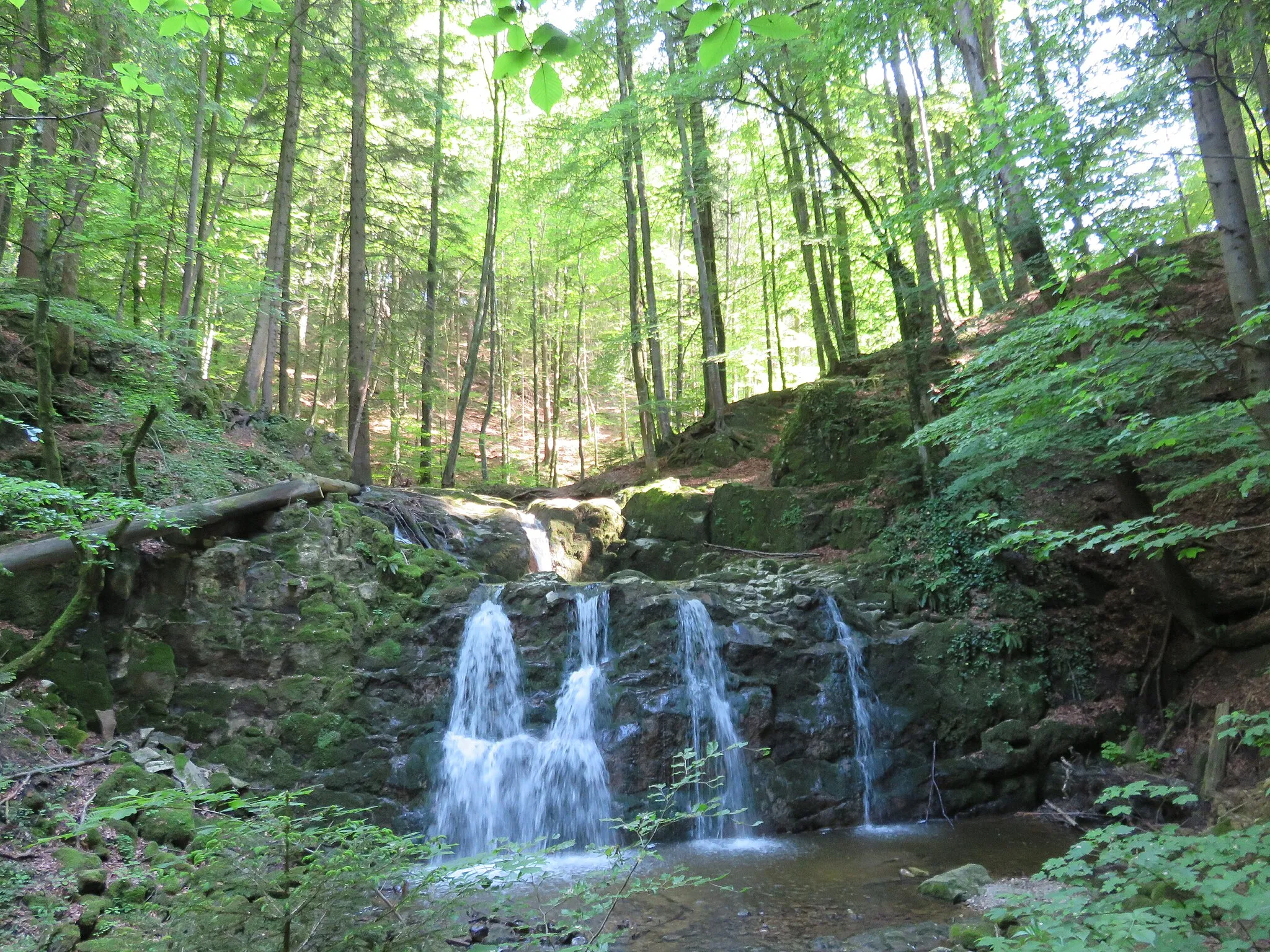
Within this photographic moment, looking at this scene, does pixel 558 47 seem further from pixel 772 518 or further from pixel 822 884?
pixel 772 518

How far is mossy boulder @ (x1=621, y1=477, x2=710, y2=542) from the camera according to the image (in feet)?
40.4

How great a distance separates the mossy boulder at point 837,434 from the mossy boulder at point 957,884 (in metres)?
6.91

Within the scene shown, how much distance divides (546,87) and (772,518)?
34.2 feet

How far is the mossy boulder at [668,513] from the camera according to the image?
12312mm

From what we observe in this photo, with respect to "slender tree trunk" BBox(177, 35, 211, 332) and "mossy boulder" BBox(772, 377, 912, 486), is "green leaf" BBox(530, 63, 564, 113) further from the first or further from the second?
Answer: "mossy boulder" BBox(772, 377, 912, 486)

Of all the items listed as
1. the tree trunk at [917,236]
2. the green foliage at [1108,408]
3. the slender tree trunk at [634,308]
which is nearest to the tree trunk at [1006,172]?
the green foliage at [1108,408]

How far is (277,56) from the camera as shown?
43.4ft

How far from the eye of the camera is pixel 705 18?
166cm

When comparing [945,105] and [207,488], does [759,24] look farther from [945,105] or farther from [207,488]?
[945,105]

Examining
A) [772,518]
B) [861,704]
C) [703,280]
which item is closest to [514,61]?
[861,704]

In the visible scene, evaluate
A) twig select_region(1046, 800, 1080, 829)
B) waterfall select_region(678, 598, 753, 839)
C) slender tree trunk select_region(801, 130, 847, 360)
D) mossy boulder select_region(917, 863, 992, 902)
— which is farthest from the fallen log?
slender tree trunk select_region(801, 130, 847, 360)

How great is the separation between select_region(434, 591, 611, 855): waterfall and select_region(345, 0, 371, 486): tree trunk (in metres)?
4.99

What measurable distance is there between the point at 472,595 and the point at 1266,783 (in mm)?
7987

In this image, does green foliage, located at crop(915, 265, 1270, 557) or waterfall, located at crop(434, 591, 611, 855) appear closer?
green foliage, located at crop(915, 265, 1270, 557)
